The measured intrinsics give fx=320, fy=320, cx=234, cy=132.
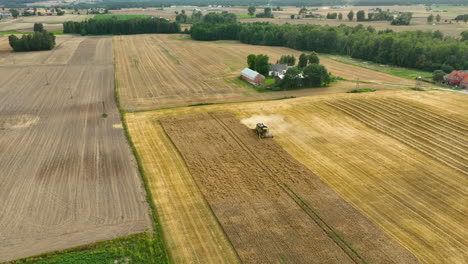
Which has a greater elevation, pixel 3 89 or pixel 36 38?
pixel 36 38

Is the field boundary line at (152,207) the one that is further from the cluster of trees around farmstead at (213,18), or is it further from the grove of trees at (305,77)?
the cluster of trees around farmstead at (213,18)

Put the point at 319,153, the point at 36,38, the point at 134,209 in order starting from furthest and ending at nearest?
the point at 36,38 → the point at 319,153 → the point at 134,209

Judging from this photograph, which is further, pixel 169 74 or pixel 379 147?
pixel 169 74

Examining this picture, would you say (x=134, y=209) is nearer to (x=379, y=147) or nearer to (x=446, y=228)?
(x=446, y=228)

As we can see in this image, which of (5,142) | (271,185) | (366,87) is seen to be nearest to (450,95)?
(366,87)

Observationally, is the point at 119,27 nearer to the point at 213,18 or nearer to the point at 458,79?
the point at 213,18

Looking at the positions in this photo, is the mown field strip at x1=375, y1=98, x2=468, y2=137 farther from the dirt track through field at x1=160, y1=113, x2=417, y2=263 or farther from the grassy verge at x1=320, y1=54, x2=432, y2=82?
the dirt track through field at x1=160, y1=113, x2=417, y2=263
